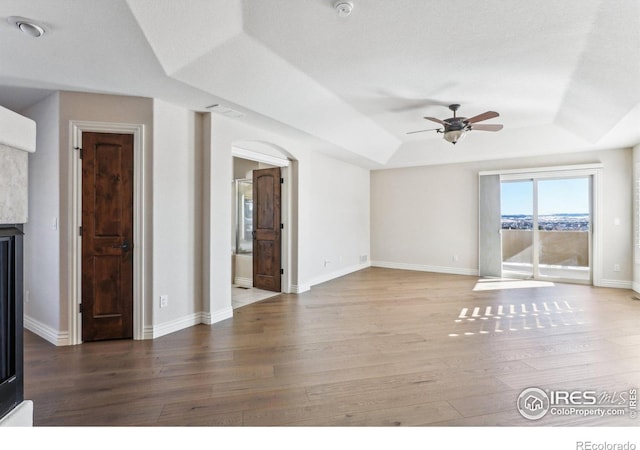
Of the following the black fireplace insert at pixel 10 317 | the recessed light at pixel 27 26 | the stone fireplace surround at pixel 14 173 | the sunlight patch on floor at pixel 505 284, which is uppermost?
the recessed light at pixel 27 26

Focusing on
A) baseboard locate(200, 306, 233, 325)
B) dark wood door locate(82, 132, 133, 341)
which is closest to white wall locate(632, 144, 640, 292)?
baseboard locate(200, 306, 233, 325)

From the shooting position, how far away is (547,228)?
6289 mm

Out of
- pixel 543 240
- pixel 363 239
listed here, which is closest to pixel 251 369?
pixel 363 239

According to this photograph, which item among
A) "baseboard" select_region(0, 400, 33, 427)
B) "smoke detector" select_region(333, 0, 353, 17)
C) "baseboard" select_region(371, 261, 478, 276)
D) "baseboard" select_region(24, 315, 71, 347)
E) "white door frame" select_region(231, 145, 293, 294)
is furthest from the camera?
"baseboard" select_region(371, 261, 478, 276)

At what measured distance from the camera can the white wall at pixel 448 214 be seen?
5.60 metres

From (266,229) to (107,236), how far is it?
2.63m

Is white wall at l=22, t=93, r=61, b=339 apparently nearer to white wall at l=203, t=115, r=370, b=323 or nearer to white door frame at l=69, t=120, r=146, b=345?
white door frame at l=69, t=120, r=146, b=345

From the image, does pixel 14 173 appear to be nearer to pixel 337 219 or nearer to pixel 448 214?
pixel 337 219

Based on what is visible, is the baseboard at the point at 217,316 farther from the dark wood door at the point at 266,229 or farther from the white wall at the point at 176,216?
the dark wood door at the point at 266,229

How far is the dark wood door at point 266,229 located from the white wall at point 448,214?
3512 millimetres

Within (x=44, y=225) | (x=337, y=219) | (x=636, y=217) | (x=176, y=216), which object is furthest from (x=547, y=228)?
(x=44, y=225)

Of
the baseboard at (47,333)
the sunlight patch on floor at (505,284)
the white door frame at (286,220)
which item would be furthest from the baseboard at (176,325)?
the sunlight patch on floor at (505,284)

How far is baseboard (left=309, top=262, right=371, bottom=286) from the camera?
19.8 ft

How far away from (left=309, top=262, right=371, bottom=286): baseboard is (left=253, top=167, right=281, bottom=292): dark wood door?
82 cm
